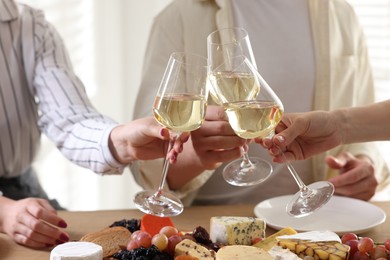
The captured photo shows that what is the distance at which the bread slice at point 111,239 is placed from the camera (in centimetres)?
143

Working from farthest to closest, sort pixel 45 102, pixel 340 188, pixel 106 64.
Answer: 1. pixel 106 64
2. pixel 45 102
3. pixel 340 188

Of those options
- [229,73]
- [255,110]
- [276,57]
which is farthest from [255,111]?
[276,57]

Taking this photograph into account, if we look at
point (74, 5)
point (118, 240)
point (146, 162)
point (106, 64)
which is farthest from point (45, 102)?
point (106, 64)

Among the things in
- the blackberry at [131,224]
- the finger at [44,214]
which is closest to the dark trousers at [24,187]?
the finger at [44,214]

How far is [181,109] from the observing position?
1386 mm

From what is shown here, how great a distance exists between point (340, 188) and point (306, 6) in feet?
1.91

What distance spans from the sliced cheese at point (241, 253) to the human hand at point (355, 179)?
595 millimetres

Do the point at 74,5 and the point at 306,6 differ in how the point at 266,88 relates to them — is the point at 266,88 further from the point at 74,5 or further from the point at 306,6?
the point at 74,5

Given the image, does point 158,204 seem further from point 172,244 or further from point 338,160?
point 338,160

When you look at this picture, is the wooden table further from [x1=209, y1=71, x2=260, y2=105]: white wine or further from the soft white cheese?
[x1=209, y1=71, x2=260, y2=105]: white wine

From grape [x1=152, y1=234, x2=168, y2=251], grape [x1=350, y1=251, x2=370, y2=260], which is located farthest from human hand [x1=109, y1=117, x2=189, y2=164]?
grape [x1=350, y1=251, x2=370, y2=260]

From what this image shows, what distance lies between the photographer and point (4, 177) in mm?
2076

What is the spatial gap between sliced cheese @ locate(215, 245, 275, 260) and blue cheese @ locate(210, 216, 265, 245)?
0.08 meters

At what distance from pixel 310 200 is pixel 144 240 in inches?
14.3
